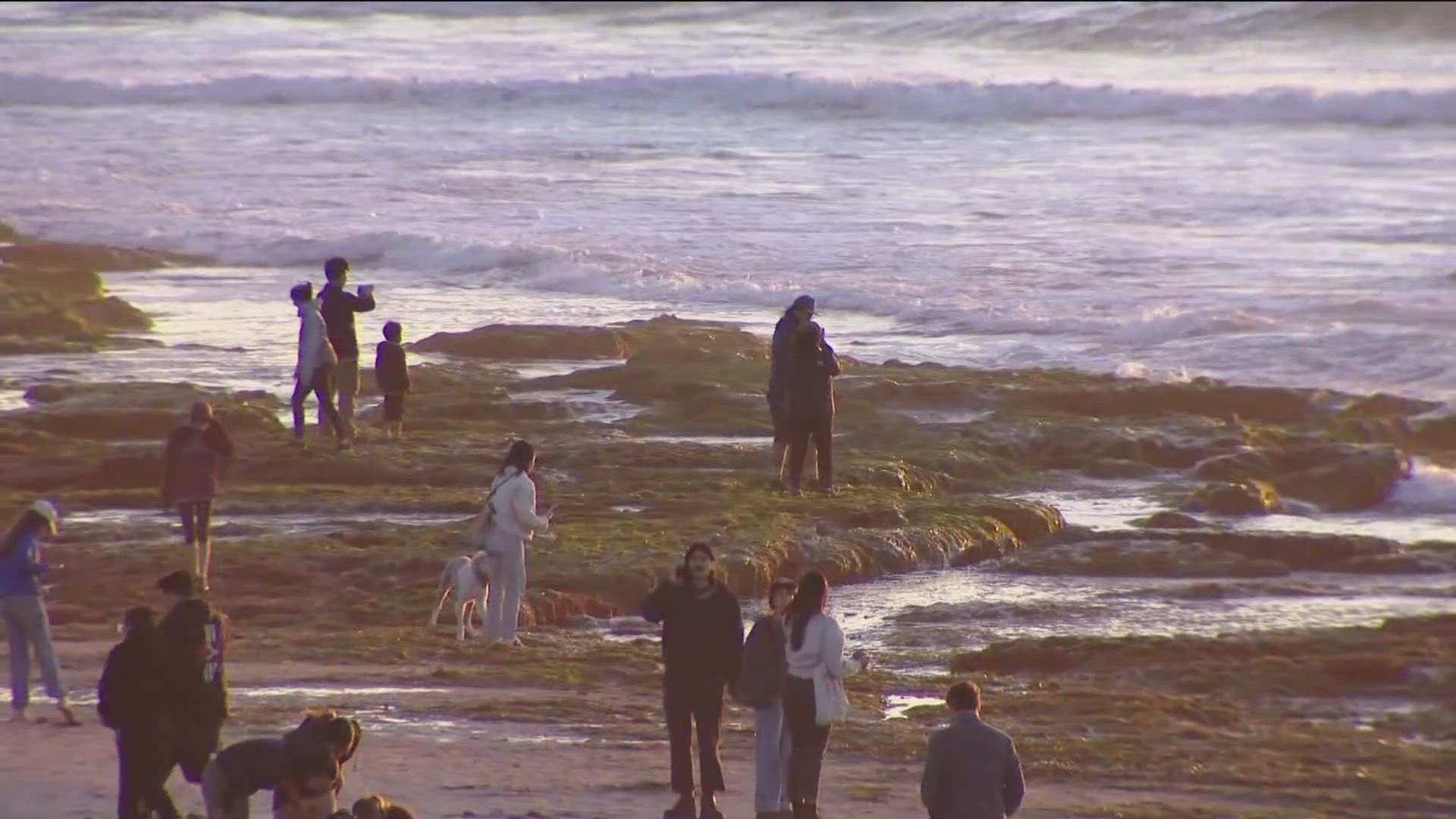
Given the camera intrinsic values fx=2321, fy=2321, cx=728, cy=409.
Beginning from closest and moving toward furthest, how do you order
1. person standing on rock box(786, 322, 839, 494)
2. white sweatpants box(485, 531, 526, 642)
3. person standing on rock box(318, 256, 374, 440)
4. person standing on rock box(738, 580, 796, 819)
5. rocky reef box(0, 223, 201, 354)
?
person standing on rock box(738, 580, 796, 819) < white sweatpants box(485, 531, 526, 642) < person standing on rock box(786, 322, 839, 494) < person standing on rock box(318, 256, 374, 440) < rocky reef box(0, 223, 201, 354)

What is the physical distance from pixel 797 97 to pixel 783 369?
3831 cm

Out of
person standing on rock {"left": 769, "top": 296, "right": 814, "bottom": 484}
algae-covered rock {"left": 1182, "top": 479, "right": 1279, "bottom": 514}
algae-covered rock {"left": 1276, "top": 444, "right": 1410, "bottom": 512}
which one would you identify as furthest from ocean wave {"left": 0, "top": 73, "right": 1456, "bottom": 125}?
person standing on rock {"left": 769, "top": 296, "right": 814, "bottom": 484}

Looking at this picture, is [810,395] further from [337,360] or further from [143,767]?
[143,767]

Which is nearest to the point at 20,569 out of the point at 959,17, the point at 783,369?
the point at 783,369

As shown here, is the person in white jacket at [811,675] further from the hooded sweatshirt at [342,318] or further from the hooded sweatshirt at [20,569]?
the hooded sweatshirt at [342,318]

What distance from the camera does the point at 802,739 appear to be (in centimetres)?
988

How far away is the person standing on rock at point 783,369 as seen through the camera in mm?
16219

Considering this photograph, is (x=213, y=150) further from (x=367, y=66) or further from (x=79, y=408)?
(x=79, y=408)

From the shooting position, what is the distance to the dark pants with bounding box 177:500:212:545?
14.0 metres

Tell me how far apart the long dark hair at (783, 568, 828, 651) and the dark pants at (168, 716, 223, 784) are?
93.7 inches

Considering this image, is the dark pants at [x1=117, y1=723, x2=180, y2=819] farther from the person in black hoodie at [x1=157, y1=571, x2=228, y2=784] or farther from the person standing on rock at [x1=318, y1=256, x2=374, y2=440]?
the person standing on rock at [x1=318, y1=256, x2=374, y2=440]

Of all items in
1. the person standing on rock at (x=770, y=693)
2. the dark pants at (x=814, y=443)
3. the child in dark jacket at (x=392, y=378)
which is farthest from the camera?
the child in dark jacket at (x=392, y=378)

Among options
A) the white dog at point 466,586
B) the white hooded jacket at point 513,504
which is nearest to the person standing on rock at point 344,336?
the white dog at point 466,586

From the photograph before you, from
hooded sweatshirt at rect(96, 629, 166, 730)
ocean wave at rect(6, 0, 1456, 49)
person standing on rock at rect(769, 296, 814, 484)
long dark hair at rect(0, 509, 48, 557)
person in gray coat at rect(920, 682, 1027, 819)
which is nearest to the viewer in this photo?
person in gray coat at rect(920, 682, 1027, 819)
